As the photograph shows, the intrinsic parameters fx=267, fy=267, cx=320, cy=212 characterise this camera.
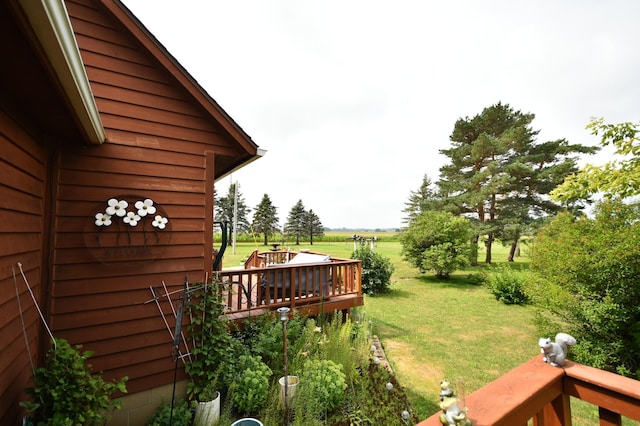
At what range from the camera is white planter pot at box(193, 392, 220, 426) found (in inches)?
111

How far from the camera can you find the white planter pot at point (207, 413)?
2830 mm

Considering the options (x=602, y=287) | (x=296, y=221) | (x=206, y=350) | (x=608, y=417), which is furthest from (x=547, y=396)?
(x=296, y=221)

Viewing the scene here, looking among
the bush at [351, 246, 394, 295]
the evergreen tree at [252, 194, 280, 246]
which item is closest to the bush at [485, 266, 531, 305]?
the bush at [351, 246, 394, 295]

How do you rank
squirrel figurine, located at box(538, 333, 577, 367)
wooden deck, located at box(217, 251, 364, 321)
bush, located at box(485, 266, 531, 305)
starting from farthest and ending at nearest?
1. bush, located at box(485, 266, 531, 305)
2. wooden deck, located at box(217, 251, 364, 321)
3. squirrel figurine, located at box(538, 333, 577, 367)

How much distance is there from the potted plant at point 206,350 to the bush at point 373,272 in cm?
711

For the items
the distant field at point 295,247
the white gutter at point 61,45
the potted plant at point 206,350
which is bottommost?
the distant field at point 295,247

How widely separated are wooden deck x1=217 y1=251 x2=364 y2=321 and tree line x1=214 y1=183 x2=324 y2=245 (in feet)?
85.6

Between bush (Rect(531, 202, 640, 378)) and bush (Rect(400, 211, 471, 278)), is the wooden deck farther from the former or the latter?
bush (Rect(400, 211, 471, 278))

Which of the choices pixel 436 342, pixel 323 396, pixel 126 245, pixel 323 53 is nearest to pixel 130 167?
pixel 126 245

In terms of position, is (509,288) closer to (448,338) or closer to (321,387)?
(448,338)

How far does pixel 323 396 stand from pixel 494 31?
7.30m

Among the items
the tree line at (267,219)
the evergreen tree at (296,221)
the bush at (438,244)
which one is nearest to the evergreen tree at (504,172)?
the bush at (438,244)

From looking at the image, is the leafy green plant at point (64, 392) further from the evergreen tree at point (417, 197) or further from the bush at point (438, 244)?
the evergreen tree at point (417, 197)

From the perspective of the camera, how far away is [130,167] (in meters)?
2.95
